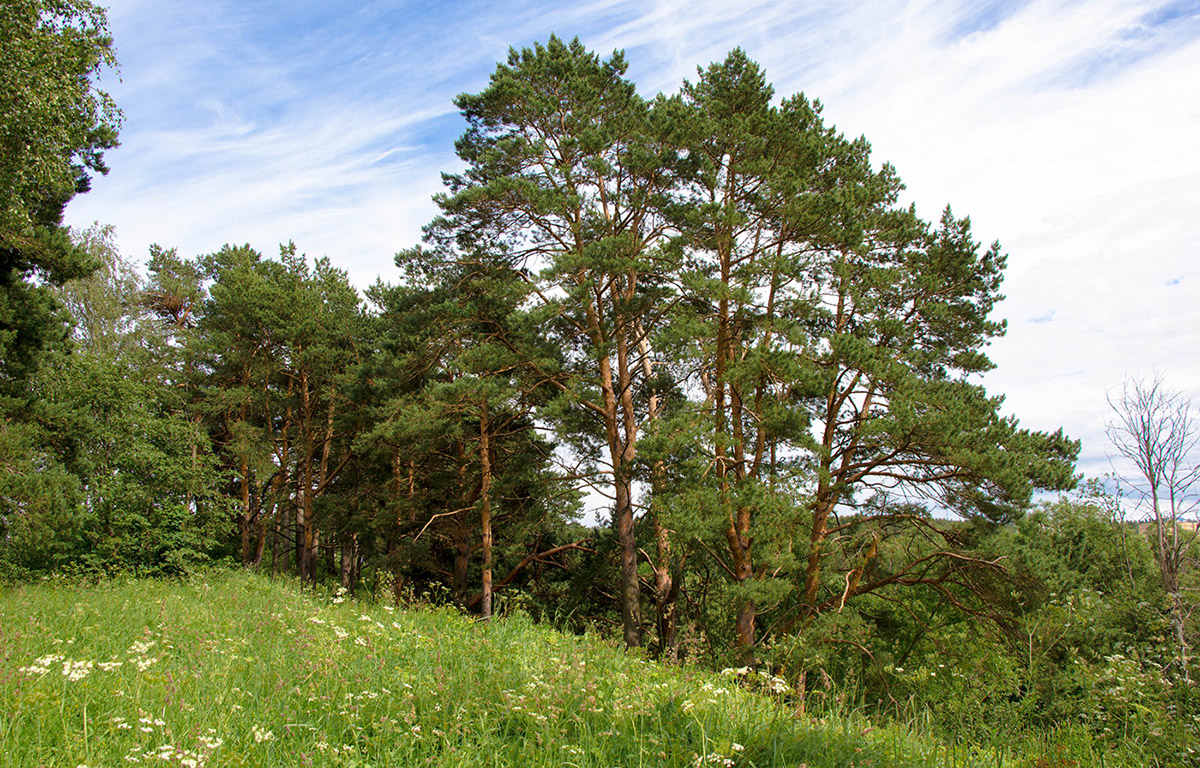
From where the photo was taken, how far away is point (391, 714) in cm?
375

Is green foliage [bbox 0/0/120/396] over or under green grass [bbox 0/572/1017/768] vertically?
over

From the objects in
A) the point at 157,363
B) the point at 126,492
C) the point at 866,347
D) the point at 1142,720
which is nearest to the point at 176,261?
the point at 157,363

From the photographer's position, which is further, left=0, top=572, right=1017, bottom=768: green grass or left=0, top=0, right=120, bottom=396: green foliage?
left=0, top=0, right=120, bottom=396: green foliage

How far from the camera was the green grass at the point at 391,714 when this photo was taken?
3.18 metres

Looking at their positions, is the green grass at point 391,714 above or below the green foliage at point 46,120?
below

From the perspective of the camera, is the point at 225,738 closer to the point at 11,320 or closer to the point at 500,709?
the point at 500,709

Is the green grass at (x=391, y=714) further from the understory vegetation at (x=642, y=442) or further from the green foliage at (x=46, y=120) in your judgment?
the green foliage at (x=46, y=120)

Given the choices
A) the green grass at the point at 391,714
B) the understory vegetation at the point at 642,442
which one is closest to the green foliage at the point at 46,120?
the understory vegetation at the point at 642,442

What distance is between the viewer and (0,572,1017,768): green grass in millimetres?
3184

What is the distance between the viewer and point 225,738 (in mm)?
3303

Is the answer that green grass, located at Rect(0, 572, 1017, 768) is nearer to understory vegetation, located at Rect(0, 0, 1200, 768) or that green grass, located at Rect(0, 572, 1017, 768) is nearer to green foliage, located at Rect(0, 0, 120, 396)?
understory vegetation, located at Rect(0, 0, 1200, 768)

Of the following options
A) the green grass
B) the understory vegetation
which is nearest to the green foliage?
the understory vegetation

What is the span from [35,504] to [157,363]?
15.1 m

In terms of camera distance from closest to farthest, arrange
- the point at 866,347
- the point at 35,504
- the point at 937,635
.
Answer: the point at 866,347
the point at 35,504
the point at 937,635
